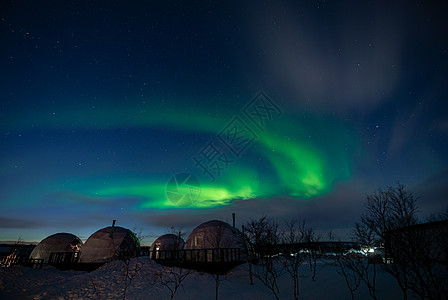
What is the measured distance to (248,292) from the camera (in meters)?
14.2

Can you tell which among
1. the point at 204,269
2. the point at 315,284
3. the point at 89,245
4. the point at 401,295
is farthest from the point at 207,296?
the point at 89,245

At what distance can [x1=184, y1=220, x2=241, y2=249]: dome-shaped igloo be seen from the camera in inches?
894

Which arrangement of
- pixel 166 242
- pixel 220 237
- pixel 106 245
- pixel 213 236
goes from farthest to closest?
pixel 166 242 < pixel 106 245 < pixel 213 236 < pixel 220 237

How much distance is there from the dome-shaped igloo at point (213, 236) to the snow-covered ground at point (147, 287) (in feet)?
16.1

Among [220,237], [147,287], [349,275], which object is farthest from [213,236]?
[349,275]

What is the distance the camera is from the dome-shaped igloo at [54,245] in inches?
1167

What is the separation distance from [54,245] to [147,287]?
2508 centimetres

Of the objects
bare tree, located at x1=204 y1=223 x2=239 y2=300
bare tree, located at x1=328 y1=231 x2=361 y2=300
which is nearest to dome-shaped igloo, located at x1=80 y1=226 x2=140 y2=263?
bare tree, located at x1=204 y1=223 x2=239 y2=300

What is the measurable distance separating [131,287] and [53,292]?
4.57m

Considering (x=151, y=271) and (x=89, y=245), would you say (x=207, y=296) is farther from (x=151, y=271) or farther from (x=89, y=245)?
(x=89, y=245)

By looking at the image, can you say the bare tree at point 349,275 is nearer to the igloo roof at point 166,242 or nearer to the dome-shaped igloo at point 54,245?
the igloo roof at point 166,242

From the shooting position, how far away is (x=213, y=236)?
23.3 meters

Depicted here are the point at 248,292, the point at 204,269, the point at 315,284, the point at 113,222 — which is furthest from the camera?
the point at 113,222

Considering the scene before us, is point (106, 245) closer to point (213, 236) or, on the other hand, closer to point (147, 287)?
point (213, 236)
